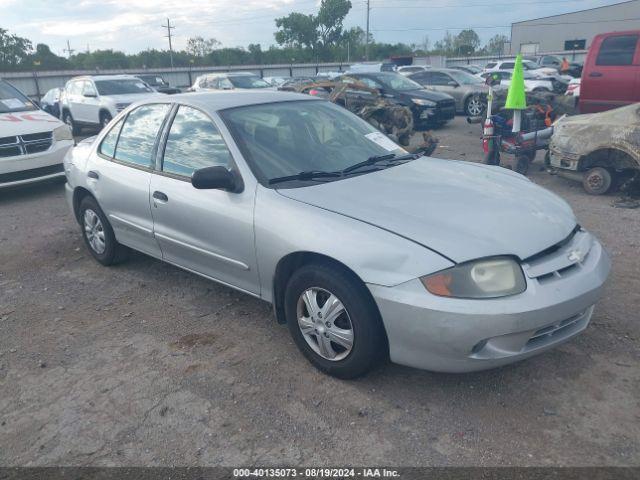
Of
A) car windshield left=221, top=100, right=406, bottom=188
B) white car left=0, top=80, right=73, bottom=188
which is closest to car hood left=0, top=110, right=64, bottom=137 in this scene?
white car left=0, top=80, right=73, bottom=188

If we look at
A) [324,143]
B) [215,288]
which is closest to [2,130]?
[215,288]

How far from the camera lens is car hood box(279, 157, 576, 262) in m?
2.75

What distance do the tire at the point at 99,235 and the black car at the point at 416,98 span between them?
10041 millimetres

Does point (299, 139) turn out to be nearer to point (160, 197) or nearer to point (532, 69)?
point (160, 197)

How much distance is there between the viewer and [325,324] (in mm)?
3035

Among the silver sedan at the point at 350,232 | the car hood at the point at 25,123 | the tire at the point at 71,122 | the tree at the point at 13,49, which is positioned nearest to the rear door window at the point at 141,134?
the silver sedan at the point at 350,232

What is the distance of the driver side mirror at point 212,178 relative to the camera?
3.32 metres

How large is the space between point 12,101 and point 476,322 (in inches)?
345

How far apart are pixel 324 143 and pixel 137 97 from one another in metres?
11.8

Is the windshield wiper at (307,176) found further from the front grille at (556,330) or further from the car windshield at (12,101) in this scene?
the car windshield at (12,101)

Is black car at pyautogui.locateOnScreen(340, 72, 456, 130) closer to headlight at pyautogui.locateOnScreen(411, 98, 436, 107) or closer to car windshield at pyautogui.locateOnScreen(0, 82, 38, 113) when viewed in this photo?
headlight at pyautogui.locateOnScreen(411, 98, 436, 107)

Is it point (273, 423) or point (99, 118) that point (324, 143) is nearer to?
point (273, 423)

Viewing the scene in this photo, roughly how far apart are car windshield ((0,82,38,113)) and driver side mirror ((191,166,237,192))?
6.71 metres

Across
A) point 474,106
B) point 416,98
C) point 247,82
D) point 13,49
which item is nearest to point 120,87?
point 247,82
